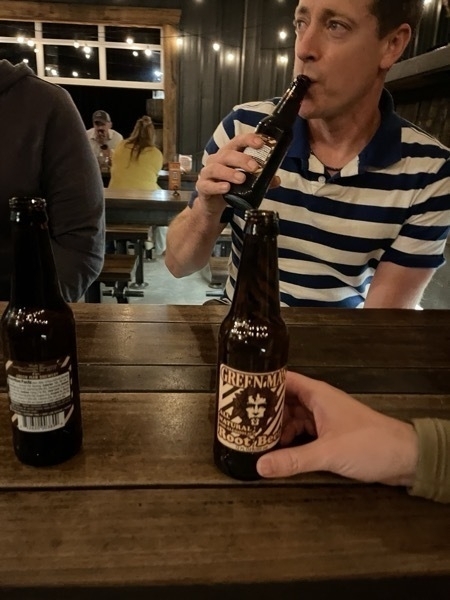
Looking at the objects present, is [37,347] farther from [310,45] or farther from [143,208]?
[143,208]

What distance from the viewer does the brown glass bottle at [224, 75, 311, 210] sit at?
2.96 ft

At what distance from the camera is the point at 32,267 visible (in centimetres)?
55

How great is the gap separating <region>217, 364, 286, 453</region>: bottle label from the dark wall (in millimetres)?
6708

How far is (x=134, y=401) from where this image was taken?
751 mm

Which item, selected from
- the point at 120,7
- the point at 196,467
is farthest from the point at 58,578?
the point at 120,7

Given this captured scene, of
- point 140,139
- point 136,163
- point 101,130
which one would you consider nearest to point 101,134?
point 101,130

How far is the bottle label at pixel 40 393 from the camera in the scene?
0.54 meters

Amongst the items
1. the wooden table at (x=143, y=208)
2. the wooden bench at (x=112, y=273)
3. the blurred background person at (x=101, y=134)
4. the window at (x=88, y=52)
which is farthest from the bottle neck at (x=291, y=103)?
the window at (x=88, y=52)

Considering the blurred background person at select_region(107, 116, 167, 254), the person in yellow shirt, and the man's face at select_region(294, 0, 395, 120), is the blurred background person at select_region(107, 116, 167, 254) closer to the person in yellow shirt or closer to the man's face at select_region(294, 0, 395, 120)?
the person in yellow shirt

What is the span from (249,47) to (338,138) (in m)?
5.96

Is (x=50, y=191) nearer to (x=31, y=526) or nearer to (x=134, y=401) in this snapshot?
(x=134, y=401)

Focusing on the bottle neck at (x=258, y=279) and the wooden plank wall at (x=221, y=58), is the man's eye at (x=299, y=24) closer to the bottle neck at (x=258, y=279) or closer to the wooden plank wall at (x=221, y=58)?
the bottle neck at (x=258, y=279)

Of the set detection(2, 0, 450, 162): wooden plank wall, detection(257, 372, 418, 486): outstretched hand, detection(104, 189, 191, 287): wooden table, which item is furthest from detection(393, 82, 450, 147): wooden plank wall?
detection(2, 0, 450, 162): wooden plank wall

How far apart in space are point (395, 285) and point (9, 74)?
1.20m
